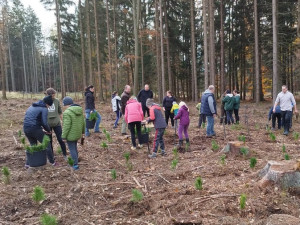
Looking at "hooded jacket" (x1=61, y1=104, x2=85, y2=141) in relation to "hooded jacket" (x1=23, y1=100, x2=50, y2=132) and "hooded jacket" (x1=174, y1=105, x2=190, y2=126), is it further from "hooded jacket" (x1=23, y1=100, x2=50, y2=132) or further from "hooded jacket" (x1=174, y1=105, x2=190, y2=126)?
"hooded jacket" (x1=174, y1=105, x2=190, y2=126)

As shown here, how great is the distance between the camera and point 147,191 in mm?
4996

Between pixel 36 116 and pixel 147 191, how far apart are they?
3.17m

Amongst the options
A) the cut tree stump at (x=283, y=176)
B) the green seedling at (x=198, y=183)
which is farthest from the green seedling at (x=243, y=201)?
the cut tree stump at (x=283, y=176)

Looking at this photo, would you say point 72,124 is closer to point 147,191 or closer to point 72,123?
point 72,123

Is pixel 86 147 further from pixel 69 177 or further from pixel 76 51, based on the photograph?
pixel 76 51

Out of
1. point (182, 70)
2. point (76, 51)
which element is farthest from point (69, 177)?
point (182, 70)

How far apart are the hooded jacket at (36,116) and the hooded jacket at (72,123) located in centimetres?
51

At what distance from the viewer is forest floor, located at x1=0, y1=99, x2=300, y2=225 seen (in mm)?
3930

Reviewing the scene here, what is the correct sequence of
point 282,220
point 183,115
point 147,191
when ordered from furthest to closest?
point 183,115
point 147,191
point 282,220

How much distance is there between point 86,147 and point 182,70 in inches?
991

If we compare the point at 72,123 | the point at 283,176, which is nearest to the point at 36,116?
the point at 72,123

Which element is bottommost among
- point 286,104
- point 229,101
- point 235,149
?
point 235,149

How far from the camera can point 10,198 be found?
15.8 ft

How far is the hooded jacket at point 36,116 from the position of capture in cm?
612
